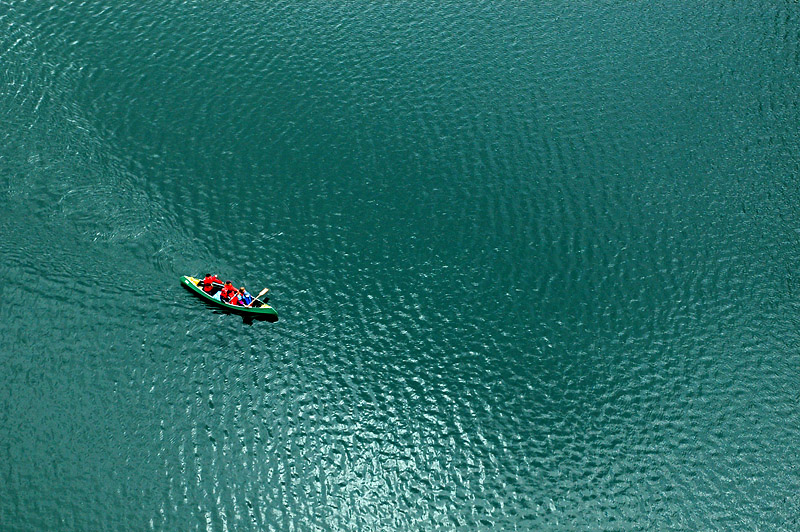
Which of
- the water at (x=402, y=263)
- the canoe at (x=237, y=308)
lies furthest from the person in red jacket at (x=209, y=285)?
the water at (x=402, y=263)

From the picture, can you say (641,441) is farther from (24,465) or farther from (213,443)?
(24,465)

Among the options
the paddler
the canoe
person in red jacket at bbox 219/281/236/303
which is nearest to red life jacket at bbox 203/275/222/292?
the canoe

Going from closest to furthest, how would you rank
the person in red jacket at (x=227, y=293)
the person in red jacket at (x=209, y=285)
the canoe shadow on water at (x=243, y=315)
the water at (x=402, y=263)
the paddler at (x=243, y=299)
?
the water at (x=402, y=263), the paddler at (x=243, y=299), the person in red jacket at (x=227, y=293), the canoe shadow on water at (x=243, y=315), the person in red jacket at (x=209, y=285)

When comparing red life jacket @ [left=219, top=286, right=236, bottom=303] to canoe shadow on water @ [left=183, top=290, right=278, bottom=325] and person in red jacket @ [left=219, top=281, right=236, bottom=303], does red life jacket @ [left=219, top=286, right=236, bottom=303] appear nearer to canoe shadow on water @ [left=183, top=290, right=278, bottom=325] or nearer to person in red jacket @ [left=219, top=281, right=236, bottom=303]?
person in red jacket @ [left=219, top=281, right=236, bottom=303]

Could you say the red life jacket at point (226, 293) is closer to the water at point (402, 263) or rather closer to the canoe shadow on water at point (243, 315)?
the canoe shadow on water at point (243, 315)

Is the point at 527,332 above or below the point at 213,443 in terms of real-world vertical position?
above

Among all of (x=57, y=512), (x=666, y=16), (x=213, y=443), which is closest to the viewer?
(x=57, y=512)

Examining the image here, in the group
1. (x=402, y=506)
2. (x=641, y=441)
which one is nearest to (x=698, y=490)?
(x=641, y=441)
